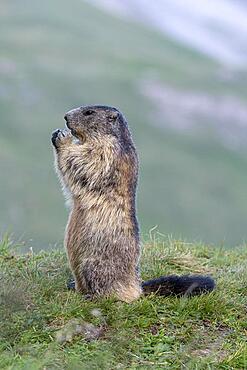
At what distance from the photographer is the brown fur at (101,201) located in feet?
27.4

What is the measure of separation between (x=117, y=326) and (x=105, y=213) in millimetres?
1219

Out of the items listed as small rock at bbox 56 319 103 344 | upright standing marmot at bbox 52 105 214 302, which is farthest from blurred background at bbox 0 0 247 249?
small rock at bbox 56 319 103 344

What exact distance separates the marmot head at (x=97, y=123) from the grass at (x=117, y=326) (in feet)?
4.85

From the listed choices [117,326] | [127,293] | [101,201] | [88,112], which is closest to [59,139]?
[88,112]

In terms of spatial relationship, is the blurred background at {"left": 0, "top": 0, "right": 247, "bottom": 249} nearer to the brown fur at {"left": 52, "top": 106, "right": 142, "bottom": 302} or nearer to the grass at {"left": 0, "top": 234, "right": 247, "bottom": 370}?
the brown fur at {"left": 52, "top": 106, "right": 142, "bottom": 302}

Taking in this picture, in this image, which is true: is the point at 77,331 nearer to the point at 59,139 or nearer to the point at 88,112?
the point at 59,139

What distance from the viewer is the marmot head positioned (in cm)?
873

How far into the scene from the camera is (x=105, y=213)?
8406 mm

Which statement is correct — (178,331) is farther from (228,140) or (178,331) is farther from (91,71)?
(91,71)

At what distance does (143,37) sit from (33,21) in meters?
11.9

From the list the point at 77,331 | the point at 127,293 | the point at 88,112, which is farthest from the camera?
the point at 88,112

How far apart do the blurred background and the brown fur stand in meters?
29.5

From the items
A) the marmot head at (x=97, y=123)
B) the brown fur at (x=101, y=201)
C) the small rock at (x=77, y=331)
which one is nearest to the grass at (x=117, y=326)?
the small rock at (x=77, y=331)

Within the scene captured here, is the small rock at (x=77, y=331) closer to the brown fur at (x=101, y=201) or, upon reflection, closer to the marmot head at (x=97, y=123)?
the brown fur at (x=101, y=201)
